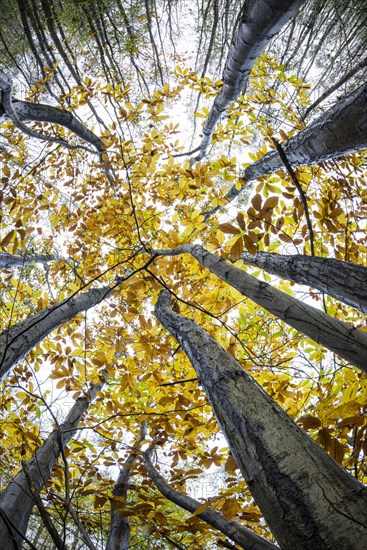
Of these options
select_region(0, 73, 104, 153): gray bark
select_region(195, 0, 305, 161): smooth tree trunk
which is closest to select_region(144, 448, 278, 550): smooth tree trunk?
select_region(195, 0, 305, 161): smooth tree trunk

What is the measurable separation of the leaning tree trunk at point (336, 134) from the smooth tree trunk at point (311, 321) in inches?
35.5

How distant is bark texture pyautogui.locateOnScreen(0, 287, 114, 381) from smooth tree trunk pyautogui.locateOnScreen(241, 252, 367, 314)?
1123 millimetres

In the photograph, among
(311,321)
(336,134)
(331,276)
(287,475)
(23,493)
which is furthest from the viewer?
(23,493)

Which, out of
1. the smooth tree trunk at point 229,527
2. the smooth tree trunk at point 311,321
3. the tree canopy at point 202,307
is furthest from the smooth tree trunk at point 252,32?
the smooth tree trunk at point 229,527

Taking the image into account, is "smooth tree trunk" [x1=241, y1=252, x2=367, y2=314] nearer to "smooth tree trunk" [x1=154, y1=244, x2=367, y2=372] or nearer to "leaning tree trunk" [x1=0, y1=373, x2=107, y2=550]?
"smooth tree trunk" [x1=154, y1=244, x2=367, y2=372]

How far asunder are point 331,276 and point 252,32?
1770 millimetres

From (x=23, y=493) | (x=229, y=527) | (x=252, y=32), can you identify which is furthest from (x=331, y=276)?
(x=23, y=493)

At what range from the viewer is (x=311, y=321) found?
1154 mm

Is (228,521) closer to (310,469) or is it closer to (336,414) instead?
(336,414)

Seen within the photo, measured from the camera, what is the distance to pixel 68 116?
276 centimetres

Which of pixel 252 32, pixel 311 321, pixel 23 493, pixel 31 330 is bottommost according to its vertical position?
pixel 311 321

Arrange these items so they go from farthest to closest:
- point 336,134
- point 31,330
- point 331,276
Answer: point 31,330 < point 336,134 < point 331,276

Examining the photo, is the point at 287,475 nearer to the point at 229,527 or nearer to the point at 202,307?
the point at 229,527

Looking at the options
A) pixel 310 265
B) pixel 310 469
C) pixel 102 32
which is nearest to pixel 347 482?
pixel 310 469
